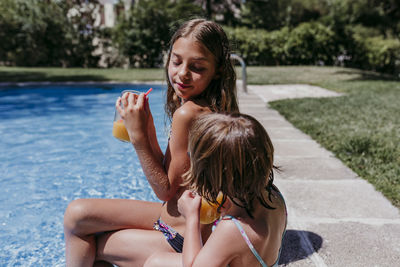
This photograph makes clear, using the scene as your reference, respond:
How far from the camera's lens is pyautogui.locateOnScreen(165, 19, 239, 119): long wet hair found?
5.76 ft

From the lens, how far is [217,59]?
5.97 feet

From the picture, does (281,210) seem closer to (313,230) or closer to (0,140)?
(313,230)

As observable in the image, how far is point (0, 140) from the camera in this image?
22.8 ft

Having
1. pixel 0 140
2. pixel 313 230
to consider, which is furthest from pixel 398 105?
pixel 0 140

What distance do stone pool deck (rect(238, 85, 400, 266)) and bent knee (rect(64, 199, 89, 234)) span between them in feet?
4.00

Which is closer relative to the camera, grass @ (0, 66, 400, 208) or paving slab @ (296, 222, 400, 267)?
paving slab @ (296, 222, 400, 267)

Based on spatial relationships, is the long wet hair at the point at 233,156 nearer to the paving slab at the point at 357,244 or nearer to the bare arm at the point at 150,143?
the bare arm at the point at 150,143

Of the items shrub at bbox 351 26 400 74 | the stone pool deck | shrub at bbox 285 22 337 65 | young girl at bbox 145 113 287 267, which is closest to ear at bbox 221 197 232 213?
young girl at bbox 145 113 287 267

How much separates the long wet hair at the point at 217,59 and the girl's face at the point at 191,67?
0.03m

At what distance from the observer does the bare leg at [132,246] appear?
178 centimetres

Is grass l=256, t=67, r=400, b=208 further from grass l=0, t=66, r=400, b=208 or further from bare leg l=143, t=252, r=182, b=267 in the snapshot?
A: bare leg l=143, t=252, r=182, b=267

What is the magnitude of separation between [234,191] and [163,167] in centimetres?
45

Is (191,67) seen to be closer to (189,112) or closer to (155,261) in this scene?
(189,112)

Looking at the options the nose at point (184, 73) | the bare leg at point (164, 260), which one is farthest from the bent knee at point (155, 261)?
the nose at point (184, 73)
